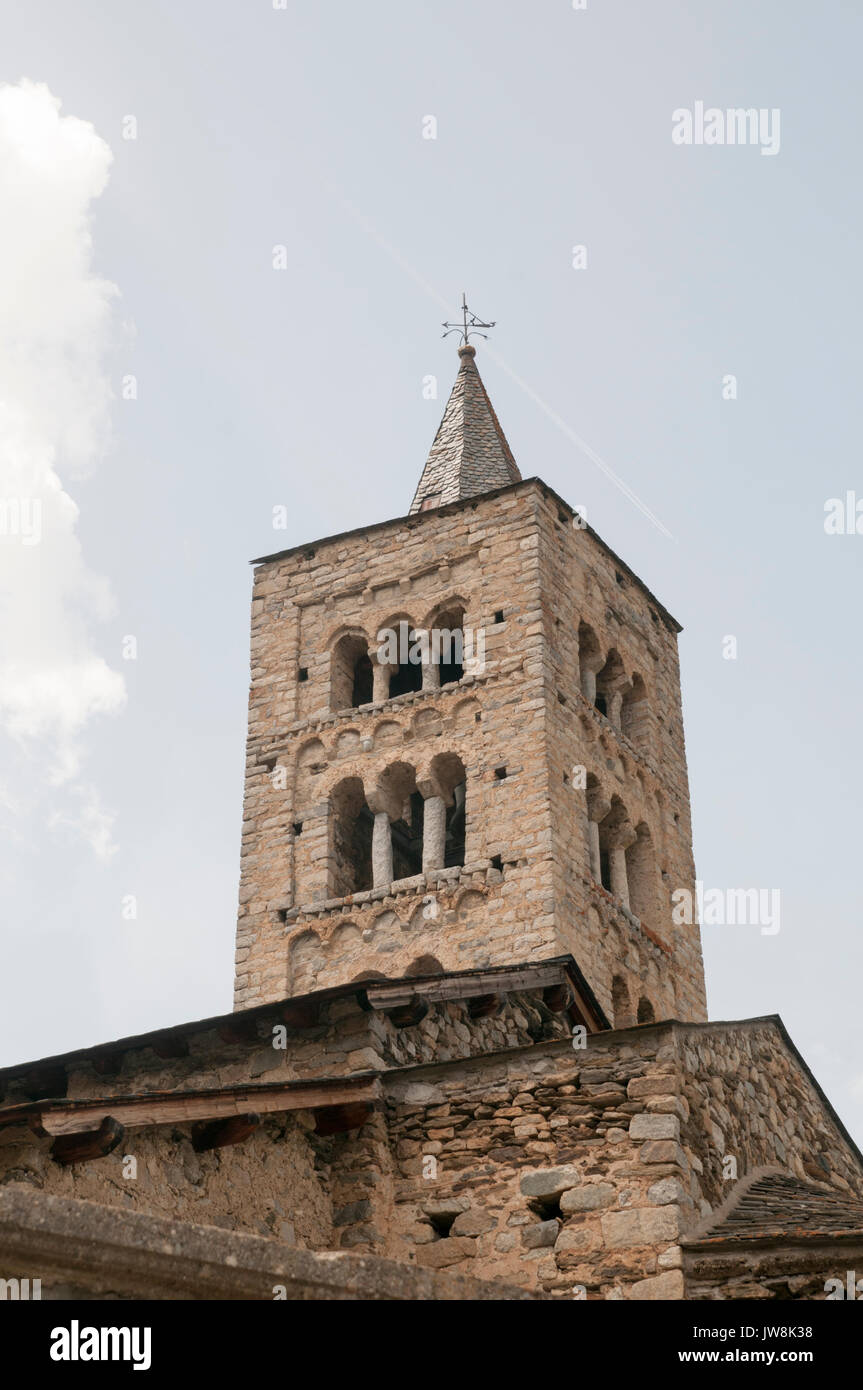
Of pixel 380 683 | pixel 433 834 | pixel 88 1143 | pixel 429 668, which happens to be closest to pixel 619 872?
pixel 433 834

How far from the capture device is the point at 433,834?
22297 millimetres

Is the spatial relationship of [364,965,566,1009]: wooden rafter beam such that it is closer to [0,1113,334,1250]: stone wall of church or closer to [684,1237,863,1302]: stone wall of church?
[0,1113,334,1250]: stone wall of church

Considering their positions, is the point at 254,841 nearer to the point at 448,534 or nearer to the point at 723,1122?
the point at 448,534

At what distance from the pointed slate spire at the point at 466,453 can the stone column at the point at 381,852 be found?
585cm

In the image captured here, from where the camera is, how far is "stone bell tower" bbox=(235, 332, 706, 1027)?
70.1 feet

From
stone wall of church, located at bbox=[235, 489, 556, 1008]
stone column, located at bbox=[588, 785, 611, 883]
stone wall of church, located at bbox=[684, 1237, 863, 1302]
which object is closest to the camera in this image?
stone wall of church, located at bbox=[684, 1237, 863, 1302]

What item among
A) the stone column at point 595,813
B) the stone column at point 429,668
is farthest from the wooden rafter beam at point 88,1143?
the stone column at point 429,668

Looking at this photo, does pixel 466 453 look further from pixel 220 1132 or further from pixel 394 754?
pixel 220 1132

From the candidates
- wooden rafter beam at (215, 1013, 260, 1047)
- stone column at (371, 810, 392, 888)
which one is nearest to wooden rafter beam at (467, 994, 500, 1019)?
wooden rafter beam at (215, 1013, 260, 1047)

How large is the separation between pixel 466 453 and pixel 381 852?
29.6 feet

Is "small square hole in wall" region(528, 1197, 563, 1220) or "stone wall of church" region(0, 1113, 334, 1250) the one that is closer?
"stone wall of church" region(0, 1113, 334, 1250)

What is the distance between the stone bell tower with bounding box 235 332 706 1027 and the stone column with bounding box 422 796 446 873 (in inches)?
2.1

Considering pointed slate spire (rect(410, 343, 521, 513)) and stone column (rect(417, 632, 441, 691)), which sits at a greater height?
pointed slate spire (rect(410, 343, 521, 513))
